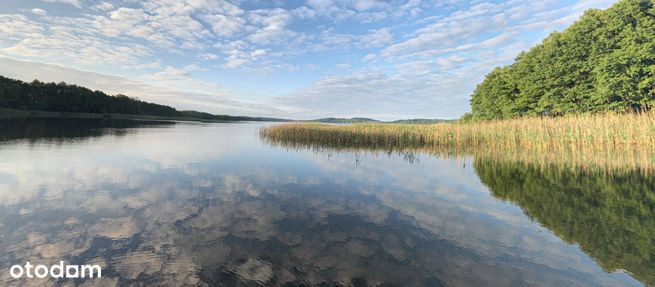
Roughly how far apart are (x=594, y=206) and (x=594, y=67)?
34.9 meters

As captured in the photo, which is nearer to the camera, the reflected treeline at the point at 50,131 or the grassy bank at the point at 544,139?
the grassy bank at the point at 544,139

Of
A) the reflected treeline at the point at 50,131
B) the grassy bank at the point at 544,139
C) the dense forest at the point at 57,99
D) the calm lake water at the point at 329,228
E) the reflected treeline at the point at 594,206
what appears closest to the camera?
the calm lake water at the point at 329,228

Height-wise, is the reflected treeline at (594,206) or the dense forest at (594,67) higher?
the dense forest at (594,67)

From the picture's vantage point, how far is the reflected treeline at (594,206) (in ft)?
16.2

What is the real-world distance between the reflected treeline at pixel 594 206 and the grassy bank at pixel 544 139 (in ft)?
12.9

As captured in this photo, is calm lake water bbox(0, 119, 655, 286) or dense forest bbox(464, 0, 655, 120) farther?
dense forest bbox(464, 0, 655, 120)

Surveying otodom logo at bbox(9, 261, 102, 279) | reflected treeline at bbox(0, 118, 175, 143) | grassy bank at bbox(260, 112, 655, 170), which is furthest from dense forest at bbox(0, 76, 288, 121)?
otodom logo at bbox(9, 261, 102, 279)

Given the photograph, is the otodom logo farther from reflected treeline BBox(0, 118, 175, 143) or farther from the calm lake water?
reflected treeline BBox(0, 118, 175, 143)

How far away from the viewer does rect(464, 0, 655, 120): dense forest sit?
2662 cm

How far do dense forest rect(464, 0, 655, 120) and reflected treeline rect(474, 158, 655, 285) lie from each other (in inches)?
918

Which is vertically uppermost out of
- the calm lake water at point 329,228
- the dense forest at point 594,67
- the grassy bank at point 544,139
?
the dense forest at point 594,67

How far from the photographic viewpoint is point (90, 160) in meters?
14.1

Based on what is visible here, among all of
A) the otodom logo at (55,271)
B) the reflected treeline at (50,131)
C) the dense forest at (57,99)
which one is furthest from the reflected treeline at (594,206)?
the dense forest at (57,99)

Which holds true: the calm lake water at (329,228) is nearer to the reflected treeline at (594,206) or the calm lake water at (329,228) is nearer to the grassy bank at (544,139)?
the reflected treeline at (594,206)
